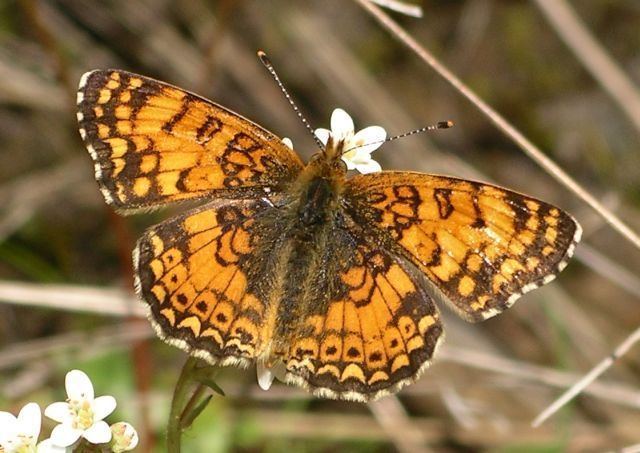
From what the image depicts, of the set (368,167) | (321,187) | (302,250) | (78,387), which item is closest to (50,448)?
(78,387)

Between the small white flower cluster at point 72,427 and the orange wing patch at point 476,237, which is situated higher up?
the orange wing patch at point 476,237

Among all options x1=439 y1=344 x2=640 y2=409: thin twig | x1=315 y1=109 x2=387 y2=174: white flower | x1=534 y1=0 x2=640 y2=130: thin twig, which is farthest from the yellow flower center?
x1=534 y1=0 x2=640 y2=130: thin twig

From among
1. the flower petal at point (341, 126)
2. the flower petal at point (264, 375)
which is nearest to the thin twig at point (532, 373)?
the flower petal at point (341, 126)

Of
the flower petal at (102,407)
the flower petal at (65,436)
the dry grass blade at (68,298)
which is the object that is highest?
the dry grass blade at (68,298)

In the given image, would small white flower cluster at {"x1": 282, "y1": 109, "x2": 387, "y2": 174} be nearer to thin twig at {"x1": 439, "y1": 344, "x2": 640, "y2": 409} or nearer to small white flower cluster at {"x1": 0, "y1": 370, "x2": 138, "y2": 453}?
small white flower cluster at {"x1": 0, "y1": 370, "x2": 138, "y2": 453}

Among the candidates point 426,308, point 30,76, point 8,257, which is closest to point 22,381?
point 8,257

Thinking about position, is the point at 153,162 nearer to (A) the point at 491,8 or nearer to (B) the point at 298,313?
(B) the point at 298,313

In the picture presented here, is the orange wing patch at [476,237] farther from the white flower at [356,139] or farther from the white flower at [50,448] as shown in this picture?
the white flower at [50,448]
